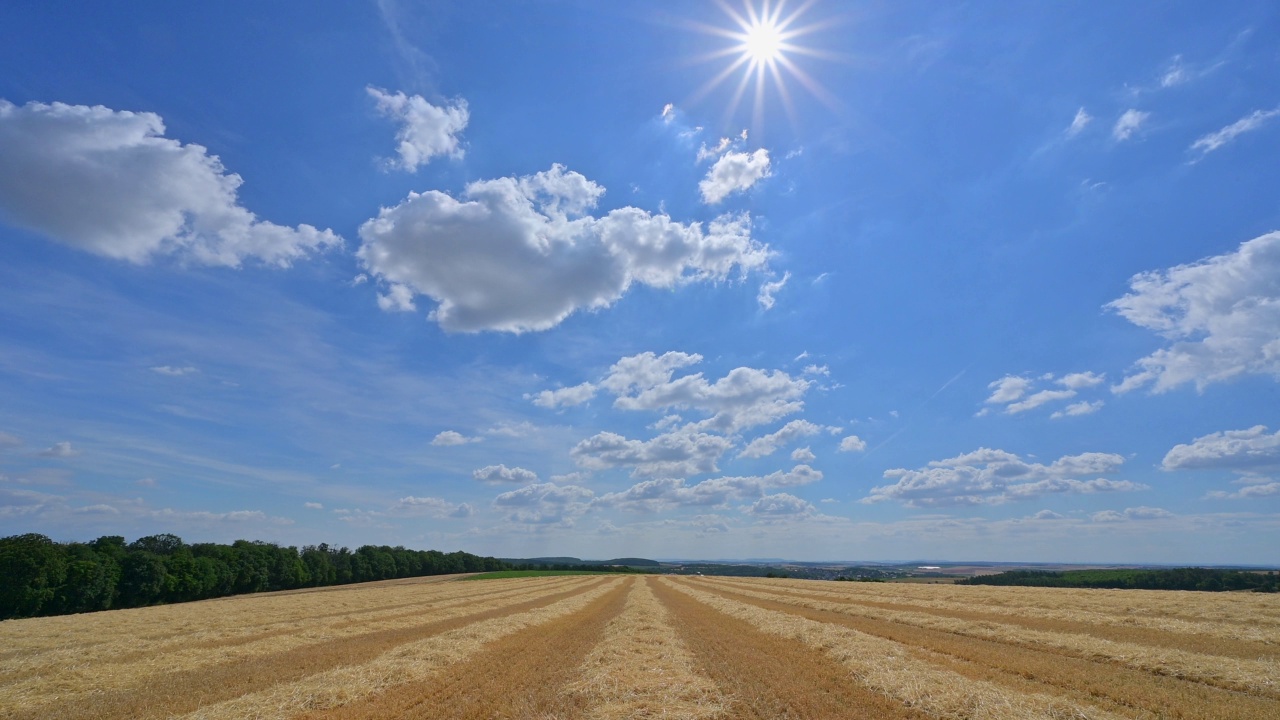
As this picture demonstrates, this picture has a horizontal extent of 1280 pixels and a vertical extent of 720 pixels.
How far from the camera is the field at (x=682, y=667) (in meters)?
11.8

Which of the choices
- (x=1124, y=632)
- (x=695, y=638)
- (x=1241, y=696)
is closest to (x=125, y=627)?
(x=695, y=638)

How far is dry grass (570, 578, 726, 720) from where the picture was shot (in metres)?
11.4

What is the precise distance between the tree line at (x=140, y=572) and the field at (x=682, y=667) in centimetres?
3176

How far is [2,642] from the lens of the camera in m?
24.1

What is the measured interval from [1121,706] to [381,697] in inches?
622

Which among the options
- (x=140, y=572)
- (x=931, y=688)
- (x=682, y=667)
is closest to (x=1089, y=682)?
(x=931, y=688)

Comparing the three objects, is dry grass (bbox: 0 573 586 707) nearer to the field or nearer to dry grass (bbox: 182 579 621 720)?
the field

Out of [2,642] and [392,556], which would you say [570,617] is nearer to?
[2,642]

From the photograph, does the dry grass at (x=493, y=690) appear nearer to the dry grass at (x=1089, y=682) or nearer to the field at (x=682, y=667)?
the field at (x=682, y=667)

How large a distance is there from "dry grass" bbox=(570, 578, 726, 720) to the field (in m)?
0.06

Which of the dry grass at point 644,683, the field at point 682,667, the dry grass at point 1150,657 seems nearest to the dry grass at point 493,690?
the field at point 682,667

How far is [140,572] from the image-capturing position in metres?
61.8

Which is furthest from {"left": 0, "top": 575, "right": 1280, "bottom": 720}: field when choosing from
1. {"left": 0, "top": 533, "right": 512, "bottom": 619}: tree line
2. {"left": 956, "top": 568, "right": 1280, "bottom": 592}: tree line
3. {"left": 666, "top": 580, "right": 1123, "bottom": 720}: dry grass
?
{"left": 0, "top": 533, "right": 512, "bottom": 619}: tree line

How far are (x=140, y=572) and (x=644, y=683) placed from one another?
74.9 metres
